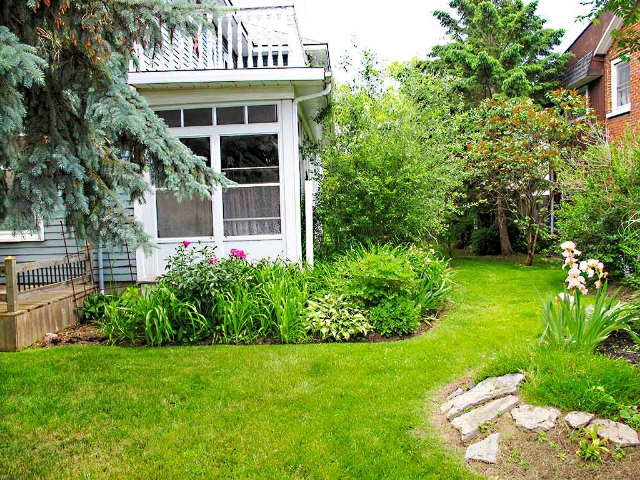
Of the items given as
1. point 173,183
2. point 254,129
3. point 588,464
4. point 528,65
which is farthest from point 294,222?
point 528,65

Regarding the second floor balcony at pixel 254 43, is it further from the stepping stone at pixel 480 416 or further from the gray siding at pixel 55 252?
the stepping stone at pixel 480 416

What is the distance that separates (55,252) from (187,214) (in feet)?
8.02

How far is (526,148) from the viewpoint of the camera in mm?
11750

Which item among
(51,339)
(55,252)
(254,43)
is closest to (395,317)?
(51,339)

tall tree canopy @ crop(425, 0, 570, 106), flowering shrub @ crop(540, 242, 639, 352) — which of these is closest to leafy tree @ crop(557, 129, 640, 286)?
flowering shrub @ crop(540, 242, 639, 352)

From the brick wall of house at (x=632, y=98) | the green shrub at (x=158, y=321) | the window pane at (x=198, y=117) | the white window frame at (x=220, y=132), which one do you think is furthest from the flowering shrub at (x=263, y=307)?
the brick wall of house at (x=632, y=98)

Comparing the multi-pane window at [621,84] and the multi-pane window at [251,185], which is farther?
the multi-pane window at [621,84]

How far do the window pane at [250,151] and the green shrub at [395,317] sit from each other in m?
2.99

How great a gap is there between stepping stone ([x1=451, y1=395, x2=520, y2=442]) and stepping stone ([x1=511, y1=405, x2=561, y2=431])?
82 mm

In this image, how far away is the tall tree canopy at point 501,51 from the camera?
51.4ft

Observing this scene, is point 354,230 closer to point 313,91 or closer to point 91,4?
point 313,91

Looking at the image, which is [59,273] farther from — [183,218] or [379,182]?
[379,182]

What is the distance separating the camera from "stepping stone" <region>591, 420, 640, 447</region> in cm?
288

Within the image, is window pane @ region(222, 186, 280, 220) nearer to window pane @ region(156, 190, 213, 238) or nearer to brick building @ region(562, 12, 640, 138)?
window pane @ region(156, 190, 213, 238)
